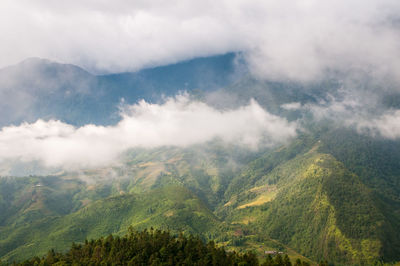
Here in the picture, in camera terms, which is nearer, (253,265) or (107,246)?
(253,265)

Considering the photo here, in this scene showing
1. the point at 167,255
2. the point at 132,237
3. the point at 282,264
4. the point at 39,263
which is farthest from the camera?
the point at 132,237

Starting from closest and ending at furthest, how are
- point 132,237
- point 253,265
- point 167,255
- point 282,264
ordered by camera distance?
point 282,264 → point 253,265 → point 167,255 → point 132,237

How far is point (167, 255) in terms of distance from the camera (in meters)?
156

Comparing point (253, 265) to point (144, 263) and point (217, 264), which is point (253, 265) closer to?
point (217, 264)

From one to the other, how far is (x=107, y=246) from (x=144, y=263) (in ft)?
112

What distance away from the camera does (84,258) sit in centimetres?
16238

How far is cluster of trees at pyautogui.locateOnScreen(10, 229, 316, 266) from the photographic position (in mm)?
147125

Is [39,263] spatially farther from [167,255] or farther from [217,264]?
[217,264]

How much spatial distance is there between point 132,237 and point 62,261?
138 ft

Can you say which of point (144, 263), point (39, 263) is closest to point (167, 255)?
point (144, 263)

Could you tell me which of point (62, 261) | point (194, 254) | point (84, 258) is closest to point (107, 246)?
point (84, 258)

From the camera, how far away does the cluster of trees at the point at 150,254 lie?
147125mm

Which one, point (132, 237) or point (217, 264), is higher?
point (132, 237)

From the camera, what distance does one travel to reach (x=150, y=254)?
6334 inches
